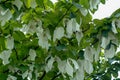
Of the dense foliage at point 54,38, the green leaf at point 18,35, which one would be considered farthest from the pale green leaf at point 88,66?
the green leaf at point 18,35

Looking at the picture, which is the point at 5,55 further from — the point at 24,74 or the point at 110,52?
the point at 110,52

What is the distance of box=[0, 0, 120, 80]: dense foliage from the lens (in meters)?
2.12

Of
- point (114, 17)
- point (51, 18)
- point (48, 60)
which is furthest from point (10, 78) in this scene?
point (114, 17)

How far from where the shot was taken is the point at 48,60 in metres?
Result: 2.28

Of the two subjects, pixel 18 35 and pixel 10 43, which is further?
pixel 18 35

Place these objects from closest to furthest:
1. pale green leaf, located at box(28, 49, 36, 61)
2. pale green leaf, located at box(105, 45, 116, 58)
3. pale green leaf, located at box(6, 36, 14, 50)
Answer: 1. pale green leaf, located at box(105, 45, 116, 58)
2. pale green leaf, located at box(6, 36, 14, 50)
3. pale green leaf, located at box(28, 49, 36, 61)

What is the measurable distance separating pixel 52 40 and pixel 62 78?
0.42m

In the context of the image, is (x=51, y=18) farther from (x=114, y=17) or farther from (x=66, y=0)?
(x=114, y=17)

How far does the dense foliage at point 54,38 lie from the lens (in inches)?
83.7

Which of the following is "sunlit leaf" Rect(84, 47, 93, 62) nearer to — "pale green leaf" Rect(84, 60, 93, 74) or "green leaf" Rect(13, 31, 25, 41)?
"pale green leaf" Rect(84, 60, 93, 74)

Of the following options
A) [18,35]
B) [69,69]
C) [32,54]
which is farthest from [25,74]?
[69,69]

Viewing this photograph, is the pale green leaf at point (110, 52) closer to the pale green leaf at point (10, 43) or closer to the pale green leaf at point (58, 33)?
the pale green leaf at point (58, 33)

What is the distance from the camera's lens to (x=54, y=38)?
Result: 7.21ft

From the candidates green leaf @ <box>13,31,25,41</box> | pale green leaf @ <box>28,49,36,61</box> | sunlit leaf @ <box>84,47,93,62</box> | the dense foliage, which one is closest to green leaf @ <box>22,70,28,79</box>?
the dense foliage
